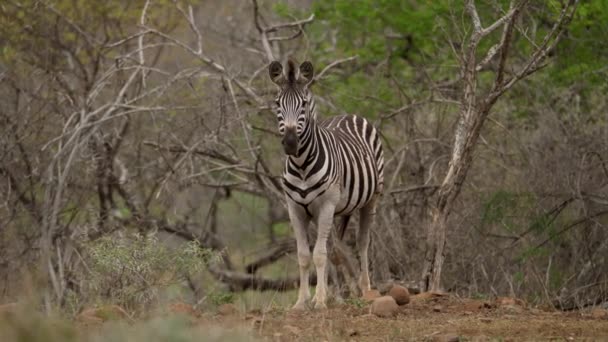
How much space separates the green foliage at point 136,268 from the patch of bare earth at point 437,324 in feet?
4.19

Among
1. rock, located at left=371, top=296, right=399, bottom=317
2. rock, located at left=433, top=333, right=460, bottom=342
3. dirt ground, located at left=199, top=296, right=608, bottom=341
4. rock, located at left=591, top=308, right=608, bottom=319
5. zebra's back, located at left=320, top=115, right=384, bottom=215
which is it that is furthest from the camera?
zebra's back, located at left=320, top=115, right=384, bottom=215

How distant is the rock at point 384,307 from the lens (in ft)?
29.3

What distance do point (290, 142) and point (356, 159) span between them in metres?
1.79

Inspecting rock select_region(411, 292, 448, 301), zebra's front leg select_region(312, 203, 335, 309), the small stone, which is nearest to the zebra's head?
zebra's front leg select_region(312, 203, 335, 309)

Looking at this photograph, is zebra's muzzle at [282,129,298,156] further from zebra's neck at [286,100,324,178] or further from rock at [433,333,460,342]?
rock at [433,333,460,342]

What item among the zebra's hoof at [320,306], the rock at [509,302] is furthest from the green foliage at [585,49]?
the zebra's hoof at [320,306]

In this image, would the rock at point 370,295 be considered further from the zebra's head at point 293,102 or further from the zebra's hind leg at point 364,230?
the zebra's head at point 293,102

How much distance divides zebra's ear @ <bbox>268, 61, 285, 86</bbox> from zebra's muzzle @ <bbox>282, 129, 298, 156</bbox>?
2.36 feet

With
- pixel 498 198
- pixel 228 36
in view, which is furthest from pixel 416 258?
pixel 228 36

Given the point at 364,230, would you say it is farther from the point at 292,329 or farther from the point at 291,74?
the point at 292,329

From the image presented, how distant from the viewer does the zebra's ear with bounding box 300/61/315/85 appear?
10055mm

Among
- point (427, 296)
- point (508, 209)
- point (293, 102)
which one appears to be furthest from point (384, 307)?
point (508, 209)

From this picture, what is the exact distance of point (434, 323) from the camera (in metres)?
8.48

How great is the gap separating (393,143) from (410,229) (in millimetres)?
2659
